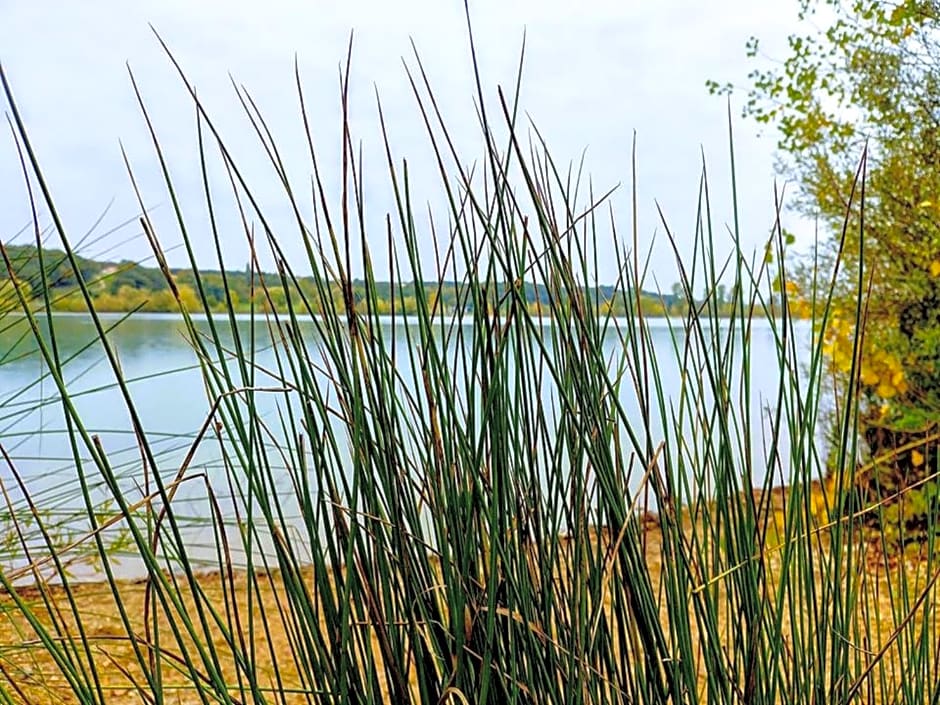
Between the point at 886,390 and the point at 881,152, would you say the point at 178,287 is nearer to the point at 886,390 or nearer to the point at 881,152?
the point at 886,390

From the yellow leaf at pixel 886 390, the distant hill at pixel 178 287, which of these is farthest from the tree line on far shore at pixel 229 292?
the yellow leaf at pixel 886 390

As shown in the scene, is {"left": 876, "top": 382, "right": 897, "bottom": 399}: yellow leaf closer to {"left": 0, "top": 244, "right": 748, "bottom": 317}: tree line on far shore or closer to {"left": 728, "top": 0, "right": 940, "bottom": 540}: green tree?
A: {"left": 728, "top": 0, "right": 940, "bottom": 540}: green tree

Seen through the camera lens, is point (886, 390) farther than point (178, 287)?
Yes

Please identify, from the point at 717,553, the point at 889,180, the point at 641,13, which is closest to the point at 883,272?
the point at 889,180

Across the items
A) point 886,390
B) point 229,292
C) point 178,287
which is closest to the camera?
point 229,292

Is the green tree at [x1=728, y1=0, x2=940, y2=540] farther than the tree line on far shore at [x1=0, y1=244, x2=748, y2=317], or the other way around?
the green tree at [x1=728, y1=0, x2=940, y2=540]

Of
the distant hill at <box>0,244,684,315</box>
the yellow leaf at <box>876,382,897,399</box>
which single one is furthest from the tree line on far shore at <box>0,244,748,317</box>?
the yellow leaf at <box>876,382,897,399</box>

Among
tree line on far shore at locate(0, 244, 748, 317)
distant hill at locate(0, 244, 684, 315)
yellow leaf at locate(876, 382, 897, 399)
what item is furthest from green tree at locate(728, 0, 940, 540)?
tree line on far shore at locate(0, 244, 748, 317)

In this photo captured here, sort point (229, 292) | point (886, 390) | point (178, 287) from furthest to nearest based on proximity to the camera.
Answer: point (886, 390) < point (178, 287) < point (229, 292)

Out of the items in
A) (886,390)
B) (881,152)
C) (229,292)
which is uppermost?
(881,152)

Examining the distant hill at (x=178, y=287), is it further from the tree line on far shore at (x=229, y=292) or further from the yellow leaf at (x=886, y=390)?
the yellow leaf at (x=886, y=390)

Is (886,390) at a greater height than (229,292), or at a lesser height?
lesser

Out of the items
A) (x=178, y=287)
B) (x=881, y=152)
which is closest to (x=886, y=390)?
(x=881, y=152)

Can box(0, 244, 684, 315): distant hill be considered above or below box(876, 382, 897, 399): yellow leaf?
above
